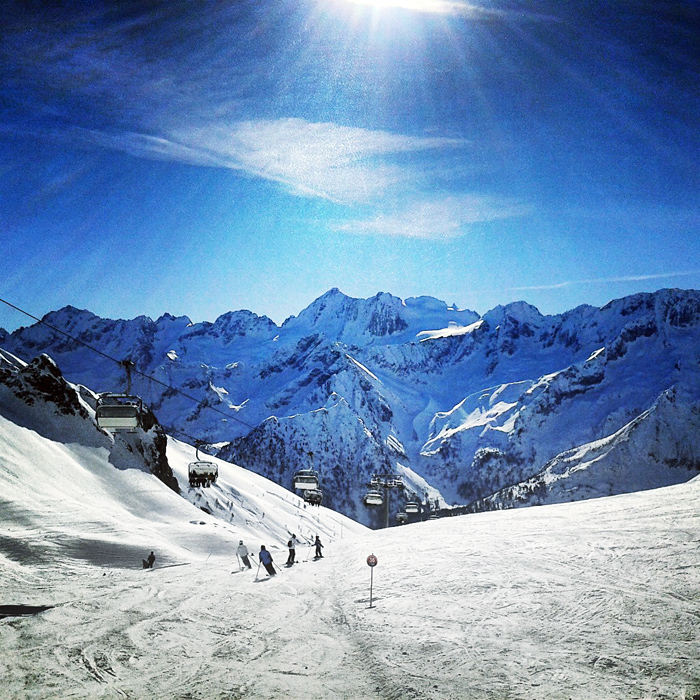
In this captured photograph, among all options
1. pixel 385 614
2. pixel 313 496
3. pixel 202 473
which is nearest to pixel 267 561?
pixel 385 614

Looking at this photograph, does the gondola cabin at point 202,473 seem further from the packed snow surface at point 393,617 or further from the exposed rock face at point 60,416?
the packed snow surface at point 393,617

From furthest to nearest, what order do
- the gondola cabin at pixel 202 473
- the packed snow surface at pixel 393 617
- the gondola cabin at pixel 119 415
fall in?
the gondola cabin at pixel 202 473
the gondola cabin at pixel 119 415
the packed snow surface at pixel 393 617

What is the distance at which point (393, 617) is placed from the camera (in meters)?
17.4

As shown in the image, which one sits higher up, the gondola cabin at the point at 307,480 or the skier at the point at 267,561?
the gondola cabin at the point at 307,480

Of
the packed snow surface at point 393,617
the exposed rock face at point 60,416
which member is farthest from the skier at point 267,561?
the exposed rock face at point 60,416

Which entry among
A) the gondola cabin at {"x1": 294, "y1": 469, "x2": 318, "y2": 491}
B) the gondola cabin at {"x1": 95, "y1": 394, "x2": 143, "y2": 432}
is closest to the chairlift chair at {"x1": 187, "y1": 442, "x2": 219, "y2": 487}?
the gondola cabin at {"x1": 294, "y1": 469, "x2": 318, "y2": 491}

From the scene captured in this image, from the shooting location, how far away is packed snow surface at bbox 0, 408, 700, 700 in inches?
480

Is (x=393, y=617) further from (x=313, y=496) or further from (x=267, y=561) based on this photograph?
(x=313, y=496)

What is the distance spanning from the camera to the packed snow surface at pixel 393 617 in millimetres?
12195

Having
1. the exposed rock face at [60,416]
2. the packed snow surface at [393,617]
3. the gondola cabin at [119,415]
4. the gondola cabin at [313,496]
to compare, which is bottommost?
the packed snow surface at [393,617]

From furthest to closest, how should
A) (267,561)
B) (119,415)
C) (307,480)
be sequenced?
(307,480) < (119,415) < (267,561)

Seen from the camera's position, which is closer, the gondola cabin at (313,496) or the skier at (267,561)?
the skier at (267,561)

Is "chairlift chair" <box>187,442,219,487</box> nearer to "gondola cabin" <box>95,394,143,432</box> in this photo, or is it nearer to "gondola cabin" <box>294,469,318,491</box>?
"gondola cabin" <box>294,469,318,491</box>

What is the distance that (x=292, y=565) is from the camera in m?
31.6
